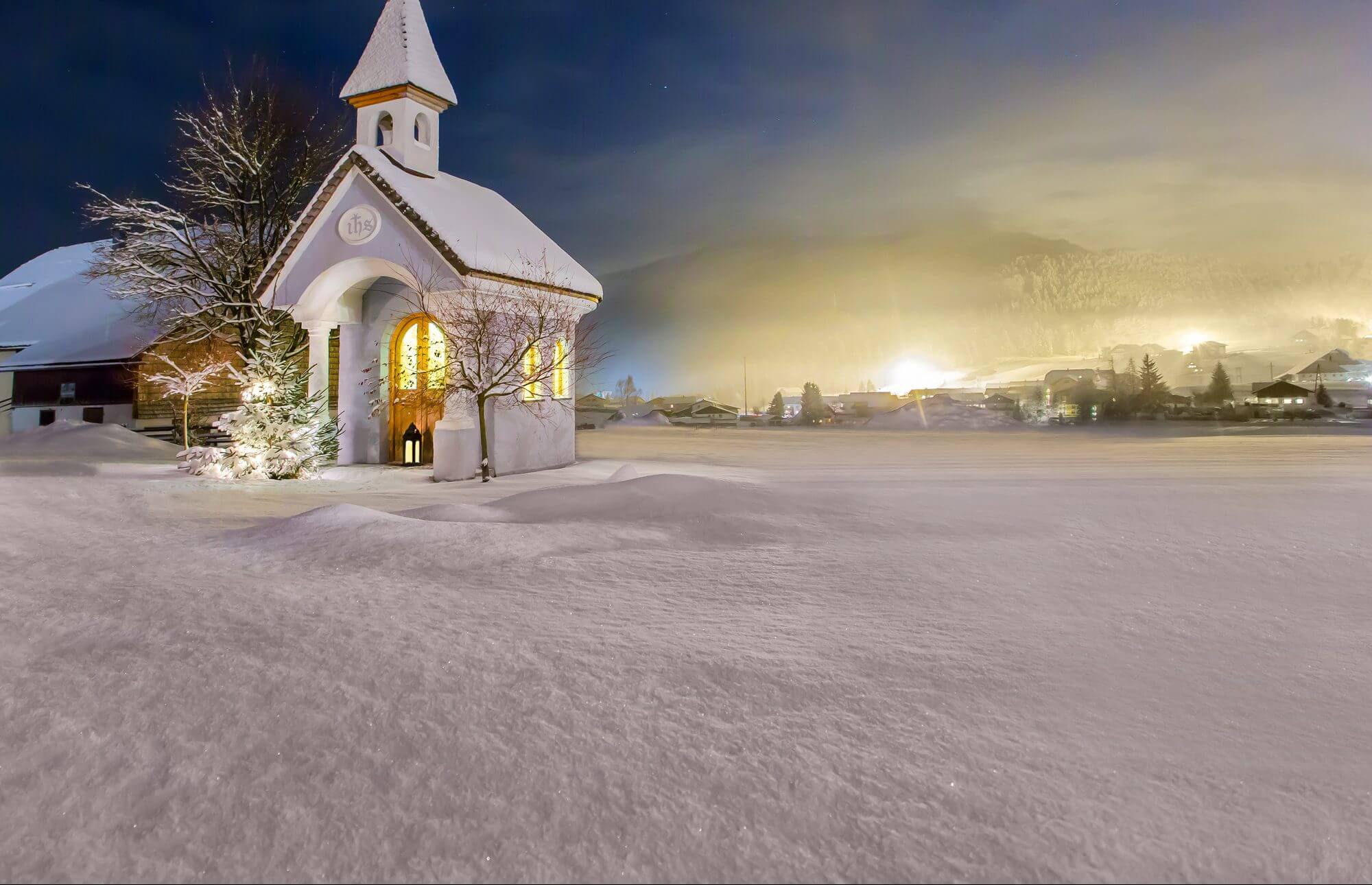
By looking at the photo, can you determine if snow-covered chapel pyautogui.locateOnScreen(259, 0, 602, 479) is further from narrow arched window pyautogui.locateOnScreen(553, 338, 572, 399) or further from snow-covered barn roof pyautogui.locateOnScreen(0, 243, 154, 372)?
snow-covered barn roof pyautogui.locateOnScreen(0, 243, 154, 372)

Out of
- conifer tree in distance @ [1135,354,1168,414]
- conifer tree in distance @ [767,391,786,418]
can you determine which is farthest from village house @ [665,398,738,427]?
conifer tree in distance @ [1135,354,1168,414]

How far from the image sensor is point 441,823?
9.61 feet

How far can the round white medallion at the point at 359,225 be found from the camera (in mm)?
17250

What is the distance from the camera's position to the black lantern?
62.5 feet

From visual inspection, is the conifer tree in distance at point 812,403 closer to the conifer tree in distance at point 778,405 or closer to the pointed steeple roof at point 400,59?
the conifer tree in distance at point 778,405

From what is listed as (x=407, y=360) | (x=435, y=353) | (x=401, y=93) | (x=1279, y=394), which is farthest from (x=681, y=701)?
(x=1279, y=394)

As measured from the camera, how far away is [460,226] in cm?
1730

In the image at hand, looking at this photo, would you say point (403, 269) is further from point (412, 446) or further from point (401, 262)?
point (412, 446)

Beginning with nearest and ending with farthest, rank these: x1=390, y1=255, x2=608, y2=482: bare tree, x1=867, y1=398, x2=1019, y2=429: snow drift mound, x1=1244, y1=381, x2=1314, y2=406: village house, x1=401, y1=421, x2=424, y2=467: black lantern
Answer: x1=390, y1=255, x2=608, y2=482: bare tree < x1=401, y1=421, x2=424, y2=467: black lantern < x1=867, y1=398, x2=1019, y2=429: snow drift mound < x1=1244, y1=381, x2=1314, y2=406: village house

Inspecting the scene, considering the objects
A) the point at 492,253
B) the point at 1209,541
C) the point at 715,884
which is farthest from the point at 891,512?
the point at 492,253

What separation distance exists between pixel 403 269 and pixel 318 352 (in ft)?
12.0

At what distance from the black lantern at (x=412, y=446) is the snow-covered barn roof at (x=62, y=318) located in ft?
56.3

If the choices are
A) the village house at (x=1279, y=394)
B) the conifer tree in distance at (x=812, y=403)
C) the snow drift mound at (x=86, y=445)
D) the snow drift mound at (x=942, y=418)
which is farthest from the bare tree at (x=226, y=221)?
the village house at (x=1279, y=394)

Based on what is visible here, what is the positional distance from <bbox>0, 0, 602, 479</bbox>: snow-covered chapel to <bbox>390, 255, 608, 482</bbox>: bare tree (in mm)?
103
